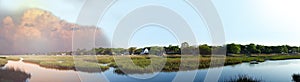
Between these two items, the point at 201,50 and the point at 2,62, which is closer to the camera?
the point at 2,62

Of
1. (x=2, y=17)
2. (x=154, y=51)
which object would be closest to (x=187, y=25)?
(x=154, y=51)

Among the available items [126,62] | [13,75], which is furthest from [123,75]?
[13,75]

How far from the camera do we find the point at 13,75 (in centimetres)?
2575

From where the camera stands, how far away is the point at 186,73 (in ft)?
87.1

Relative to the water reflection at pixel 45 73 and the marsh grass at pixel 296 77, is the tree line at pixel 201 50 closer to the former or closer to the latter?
the water reflection at pixel 45 73

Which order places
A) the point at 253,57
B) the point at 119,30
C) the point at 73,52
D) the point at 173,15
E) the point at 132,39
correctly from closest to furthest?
the point at 119,30
the point at 132,39
the point at 173,15
the point at 73,52
the point at 253,57

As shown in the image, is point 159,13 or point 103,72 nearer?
point 159,13

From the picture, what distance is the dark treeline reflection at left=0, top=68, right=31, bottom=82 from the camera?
79.3 feet

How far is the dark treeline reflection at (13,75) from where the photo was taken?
79.3ft

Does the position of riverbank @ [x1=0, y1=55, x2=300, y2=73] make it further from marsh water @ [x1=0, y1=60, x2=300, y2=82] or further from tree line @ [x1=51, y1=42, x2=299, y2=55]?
marsh water @ [x1=0, y1=60, x2=300, y2=82]

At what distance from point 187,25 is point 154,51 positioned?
9.83 metres

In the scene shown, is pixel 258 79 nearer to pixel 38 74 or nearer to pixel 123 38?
pixel 123 38

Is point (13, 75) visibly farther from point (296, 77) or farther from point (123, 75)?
point (296, 77)

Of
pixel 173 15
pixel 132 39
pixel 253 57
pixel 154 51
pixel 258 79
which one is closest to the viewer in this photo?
pixel 132 39
